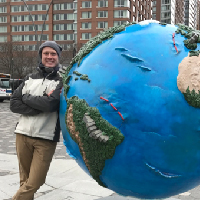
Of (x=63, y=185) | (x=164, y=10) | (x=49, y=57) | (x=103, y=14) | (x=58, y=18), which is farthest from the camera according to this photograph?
(x=164, y=10)

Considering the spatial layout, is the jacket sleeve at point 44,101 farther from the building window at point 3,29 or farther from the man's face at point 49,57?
the building window at point 3,29

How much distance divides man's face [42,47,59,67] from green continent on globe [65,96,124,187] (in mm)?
656

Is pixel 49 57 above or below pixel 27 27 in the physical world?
below

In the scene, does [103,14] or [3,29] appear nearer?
[103,14]

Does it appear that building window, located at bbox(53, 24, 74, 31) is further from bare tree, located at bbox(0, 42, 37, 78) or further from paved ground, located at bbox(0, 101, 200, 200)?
paved ground, located at bbox(0, 101, 200, 200)

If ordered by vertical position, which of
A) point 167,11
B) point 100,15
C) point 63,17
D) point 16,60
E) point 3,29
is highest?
point 167,11

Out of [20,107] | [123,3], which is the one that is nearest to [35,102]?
[20,107]

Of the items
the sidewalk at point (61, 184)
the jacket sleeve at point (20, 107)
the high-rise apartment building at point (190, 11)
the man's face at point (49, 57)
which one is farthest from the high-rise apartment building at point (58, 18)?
the high-rise apartment building at point (190, 11)

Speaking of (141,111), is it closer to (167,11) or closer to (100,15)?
(100,15)

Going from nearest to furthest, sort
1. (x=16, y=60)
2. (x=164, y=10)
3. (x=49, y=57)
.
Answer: (x=49, y=57) < (x=16, y=60) < (x=164, y=10)

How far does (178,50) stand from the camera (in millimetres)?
2240

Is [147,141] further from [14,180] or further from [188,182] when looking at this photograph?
[14,180]

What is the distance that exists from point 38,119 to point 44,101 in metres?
0.26

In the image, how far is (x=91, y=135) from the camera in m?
2.23
